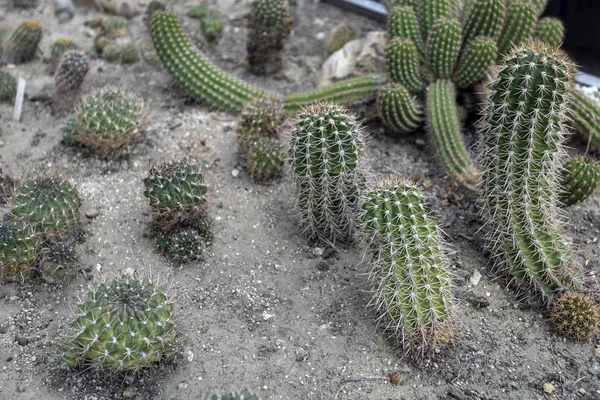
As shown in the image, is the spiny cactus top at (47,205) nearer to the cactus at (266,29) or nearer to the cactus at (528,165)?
the cactus at (266,29)

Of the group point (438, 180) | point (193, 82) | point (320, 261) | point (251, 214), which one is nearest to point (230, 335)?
point (320, 261)

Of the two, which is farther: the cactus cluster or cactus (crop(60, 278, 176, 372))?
the cactus cluster

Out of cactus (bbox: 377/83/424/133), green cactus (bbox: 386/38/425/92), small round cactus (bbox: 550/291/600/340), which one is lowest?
small round cactus (bbox: 550/291/600/340)

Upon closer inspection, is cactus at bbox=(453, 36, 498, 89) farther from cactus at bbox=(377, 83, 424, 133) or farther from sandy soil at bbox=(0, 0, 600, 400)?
sandy soil at bbox=(0, 0, 600, 400)

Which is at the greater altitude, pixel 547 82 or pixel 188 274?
pixel 547 82

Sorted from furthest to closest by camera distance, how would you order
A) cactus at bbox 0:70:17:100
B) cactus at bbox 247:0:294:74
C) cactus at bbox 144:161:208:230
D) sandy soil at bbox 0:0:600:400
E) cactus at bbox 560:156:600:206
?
1. cactus at bbox 247:0:294:74
2. cactus at bbox 0:70:17:100
3. cactus at bbox 560:156:600:206
4. cactus at bbox 144:161:208:230
5. sandy soil at bbox 0:0:600:400

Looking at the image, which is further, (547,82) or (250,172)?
(250,172)

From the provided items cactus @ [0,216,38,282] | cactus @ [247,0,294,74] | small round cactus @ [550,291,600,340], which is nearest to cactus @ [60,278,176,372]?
cactus @ [0,216,38,282]

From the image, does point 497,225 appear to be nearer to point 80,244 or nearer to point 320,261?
point 320,261
